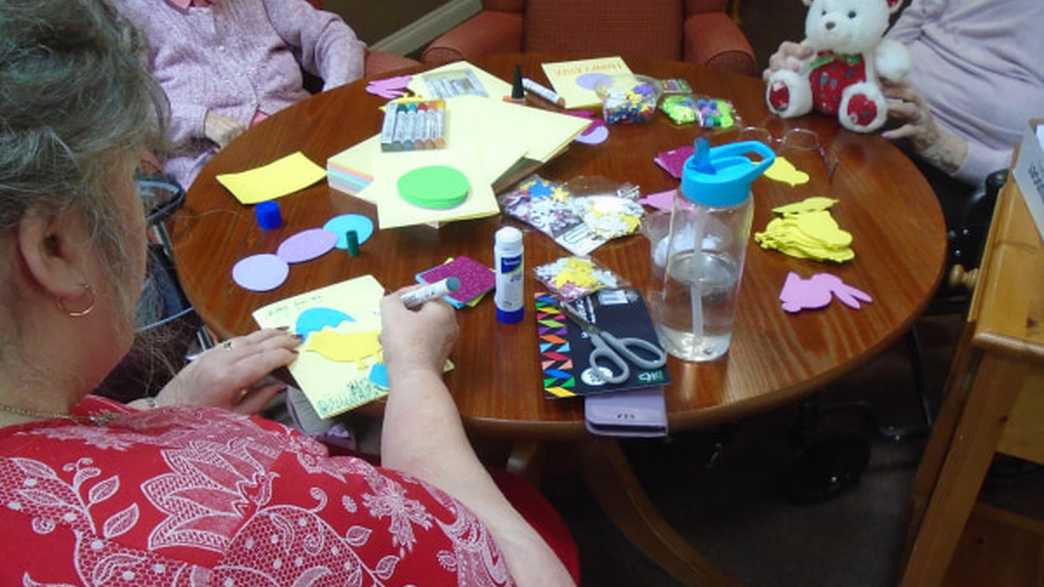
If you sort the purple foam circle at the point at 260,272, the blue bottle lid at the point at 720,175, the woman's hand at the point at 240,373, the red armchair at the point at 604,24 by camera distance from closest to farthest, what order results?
the blue bottle lid at the point at 720,175 → the woman's hand at the point at 240,373 → the purple foam circle at the point at 260,272 → the red armchair at the point at 604,24

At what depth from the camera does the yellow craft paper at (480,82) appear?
147 centimetres

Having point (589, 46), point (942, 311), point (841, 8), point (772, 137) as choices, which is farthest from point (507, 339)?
point (589, 46)

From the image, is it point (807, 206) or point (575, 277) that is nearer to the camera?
point (575, 277)

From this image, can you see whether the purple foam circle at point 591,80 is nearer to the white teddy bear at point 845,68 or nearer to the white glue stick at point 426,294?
the white teddy bear at point 845,68

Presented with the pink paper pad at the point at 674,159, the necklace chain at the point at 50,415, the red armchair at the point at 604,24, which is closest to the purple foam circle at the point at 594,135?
the pink paper pad at the point at 674,159

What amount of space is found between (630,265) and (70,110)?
0.71 meters

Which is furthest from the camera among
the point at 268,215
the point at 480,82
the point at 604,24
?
the point at 604,24

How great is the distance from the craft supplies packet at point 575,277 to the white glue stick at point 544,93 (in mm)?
477

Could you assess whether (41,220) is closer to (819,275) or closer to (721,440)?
(819,275)

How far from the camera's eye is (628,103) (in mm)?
1391

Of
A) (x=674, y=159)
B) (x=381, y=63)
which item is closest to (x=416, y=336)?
(x=674, y=159)

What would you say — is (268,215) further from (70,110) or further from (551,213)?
(70,110)

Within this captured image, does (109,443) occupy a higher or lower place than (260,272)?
higher

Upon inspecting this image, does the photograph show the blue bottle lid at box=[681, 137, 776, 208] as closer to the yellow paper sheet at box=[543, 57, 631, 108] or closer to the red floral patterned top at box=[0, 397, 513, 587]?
the red floral patterned top at box=[0, 397, 513, 587]
